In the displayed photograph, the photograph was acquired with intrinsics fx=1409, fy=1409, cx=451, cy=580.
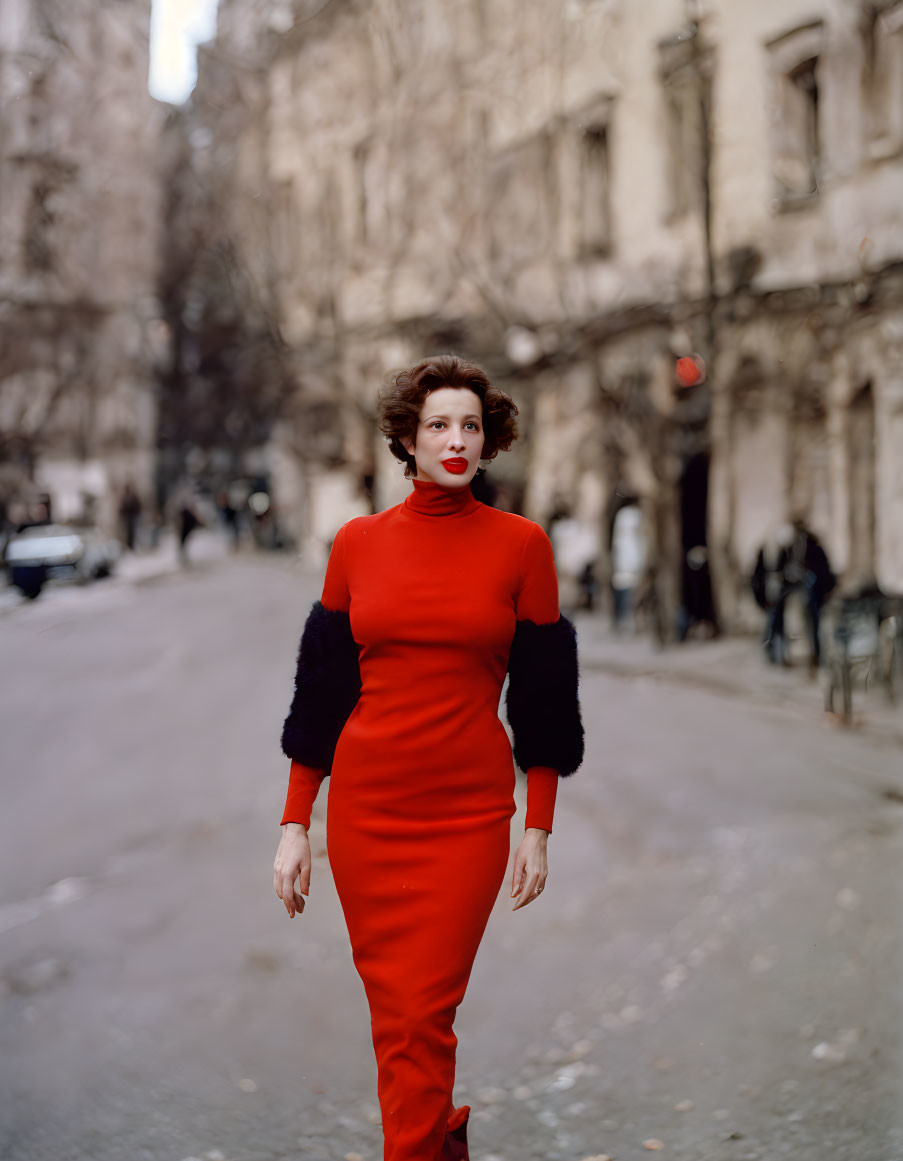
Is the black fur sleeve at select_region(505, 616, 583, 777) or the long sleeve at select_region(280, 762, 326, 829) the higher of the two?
the black fur sleeve at select_region(505, 616, 583, 777)

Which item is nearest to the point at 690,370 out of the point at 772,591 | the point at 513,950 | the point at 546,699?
the point at 772,591

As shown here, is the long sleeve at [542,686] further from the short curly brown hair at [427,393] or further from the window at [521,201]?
the window at [521,201]

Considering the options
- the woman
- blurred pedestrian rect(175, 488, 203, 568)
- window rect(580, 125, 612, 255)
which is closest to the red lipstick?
the woman

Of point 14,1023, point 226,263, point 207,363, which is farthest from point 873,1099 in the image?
point 207,363

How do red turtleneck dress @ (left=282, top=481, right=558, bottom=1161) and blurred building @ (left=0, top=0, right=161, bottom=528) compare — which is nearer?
red turtleneck dress @ (left=282, top=481, right=558, bottom=1161)

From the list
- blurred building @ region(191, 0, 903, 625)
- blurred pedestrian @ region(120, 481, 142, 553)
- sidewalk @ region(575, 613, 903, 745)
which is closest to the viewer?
sidewalk @ region(575, 613, 903, 745)

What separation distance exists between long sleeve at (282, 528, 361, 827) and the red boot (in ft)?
1.79

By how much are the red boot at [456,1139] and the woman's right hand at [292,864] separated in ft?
1.43

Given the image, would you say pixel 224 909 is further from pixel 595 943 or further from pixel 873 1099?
pixel 873 1099

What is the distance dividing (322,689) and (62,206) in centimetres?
953

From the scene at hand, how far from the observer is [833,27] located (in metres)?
8.07

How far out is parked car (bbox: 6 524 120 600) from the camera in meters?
9.79

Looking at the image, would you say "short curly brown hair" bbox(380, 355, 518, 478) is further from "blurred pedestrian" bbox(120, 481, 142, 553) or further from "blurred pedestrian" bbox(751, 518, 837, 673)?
"blurred pedestrian" bbox(120, 481, 142, 553)

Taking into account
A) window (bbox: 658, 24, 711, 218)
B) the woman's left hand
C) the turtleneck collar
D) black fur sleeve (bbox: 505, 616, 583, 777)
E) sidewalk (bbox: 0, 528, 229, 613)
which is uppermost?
window (bbox: 658, 24, 711, 218)
